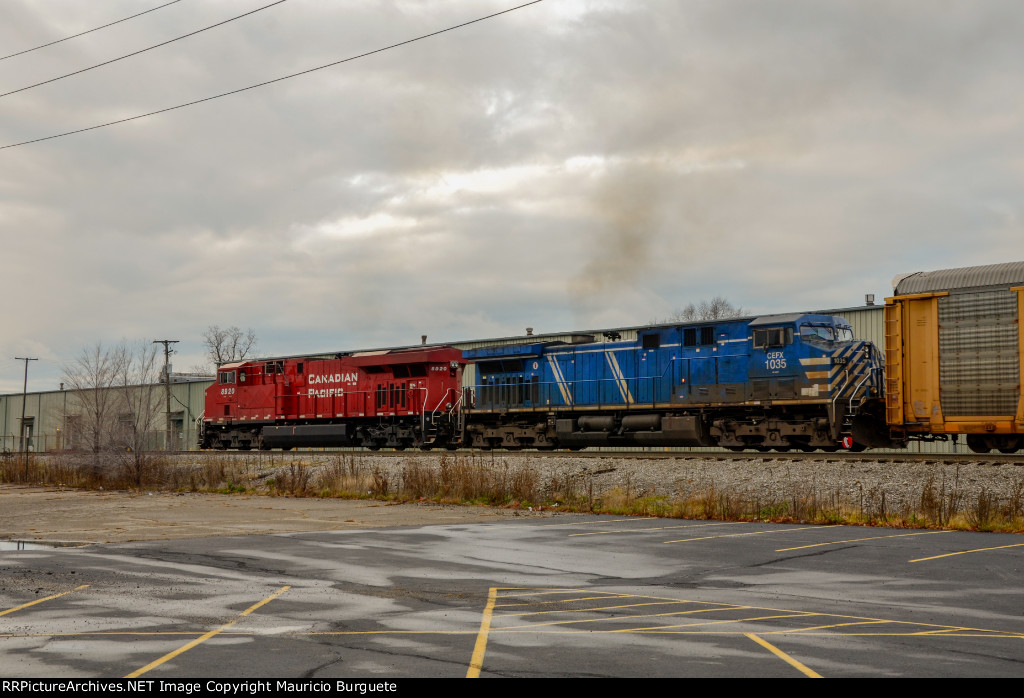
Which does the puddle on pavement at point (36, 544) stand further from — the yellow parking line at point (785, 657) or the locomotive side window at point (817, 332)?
the locomotive side window at point (817, 332)

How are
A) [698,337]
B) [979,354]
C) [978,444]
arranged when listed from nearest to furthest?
1. [979,354]
2. [978,444]
3. [698,337]

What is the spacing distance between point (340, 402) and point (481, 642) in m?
32.2

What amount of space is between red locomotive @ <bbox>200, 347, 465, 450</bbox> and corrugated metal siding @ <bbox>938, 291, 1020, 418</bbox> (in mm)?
18477

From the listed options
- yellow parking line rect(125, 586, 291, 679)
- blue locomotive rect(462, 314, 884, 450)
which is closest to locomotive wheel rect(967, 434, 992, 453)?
blue locomotive rect(462, 314, 884, 450)

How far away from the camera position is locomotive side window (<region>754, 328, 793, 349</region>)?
26234 mm

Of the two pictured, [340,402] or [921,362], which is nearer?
[921,362]

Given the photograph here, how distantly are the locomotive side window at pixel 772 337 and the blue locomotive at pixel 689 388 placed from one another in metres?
0.03

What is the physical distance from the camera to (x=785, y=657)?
712cm

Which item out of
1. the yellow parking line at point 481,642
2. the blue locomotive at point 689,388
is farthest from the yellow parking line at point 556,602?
the blue locomotive at point 689,388

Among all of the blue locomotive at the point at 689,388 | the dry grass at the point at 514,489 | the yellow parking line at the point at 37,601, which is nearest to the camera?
the yellow parking line at the point at 37,601

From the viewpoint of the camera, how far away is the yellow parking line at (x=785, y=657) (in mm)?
6598

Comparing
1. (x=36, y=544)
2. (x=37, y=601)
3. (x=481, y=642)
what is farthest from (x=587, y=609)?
(x=36, y=544)

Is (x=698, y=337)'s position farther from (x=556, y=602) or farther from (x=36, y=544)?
(x=556, y=602)
